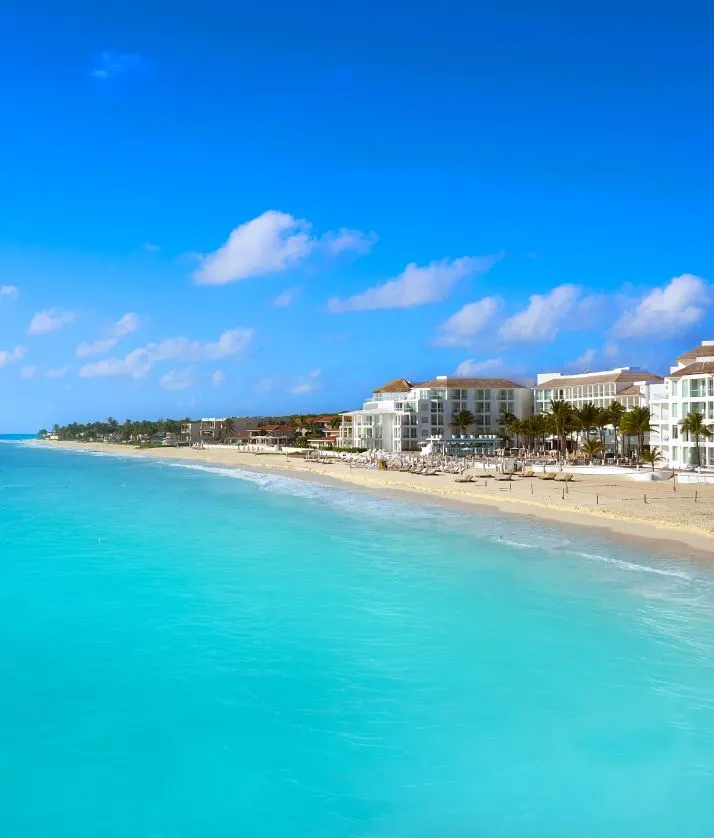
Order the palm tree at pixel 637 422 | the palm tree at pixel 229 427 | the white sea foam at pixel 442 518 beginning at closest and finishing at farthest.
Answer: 1. the white sea foam at pixel 442 518
2. the palm tree at pixel 637 422
3. the palm tree at pixel 229 427

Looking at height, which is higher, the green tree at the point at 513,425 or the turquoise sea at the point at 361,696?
the green tree at the point at 513,425

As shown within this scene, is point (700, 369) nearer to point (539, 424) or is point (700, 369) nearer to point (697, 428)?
point (697, 428)

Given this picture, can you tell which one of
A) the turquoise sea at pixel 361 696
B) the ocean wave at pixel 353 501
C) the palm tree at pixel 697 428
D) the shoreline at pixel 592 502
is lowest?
the turquoise sea at pixel 361 696

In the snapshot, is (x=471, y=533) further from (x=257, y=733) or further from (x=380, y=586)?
(x=257, y=733)

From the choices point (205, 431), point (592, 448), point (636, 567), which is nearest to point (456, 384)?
point (592, 448)

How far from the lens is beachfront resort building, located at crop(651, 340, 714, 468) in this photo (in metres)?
48.4

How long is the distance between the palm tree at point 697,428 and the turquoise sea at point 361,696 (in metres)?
24.8

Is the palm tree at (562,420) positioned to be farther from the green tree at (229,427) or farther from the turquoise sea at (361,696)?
the green tree at (229,427)

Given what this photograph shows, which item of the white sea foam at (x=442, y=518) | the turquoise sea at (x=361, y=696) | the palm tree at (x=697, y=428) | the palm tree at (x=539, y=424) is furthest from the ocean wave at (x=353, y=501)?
the palm tree at (x=539, y=424)

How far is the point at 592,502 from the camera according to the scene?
36.7 m

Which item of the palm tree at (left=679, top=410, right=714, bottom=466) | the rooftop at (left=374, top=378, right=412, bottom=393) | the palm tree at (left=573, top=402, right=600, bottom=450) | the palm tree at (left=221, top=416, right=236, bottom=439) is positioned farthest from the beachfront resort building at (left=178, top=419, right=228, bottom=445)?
the palm tree at (left=679, top=410, right=714, bottom=466)

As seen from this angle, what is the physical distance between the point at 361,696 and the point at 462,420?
6967cm

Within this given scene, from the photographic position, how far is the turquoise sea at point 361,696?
9.62 metres

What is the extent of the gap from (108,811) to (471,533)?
22.4 meters
